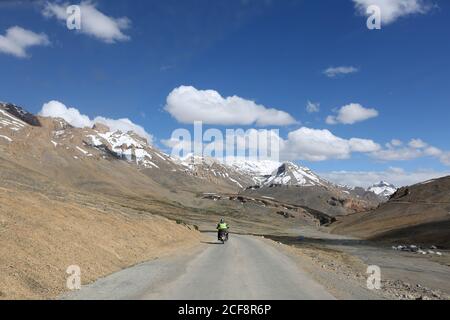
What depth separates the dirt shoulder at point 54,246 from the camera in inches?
685

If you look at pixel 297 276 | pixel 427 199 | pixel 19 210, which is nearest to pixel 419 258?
pixel 297 276

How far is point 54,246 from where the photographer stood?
2358 cm

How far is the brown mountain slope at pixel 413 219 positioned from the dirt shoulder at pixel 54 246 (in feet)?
214

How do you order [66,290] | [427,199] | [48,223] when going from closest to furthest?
[66,290] → [48,223] → [427,199]

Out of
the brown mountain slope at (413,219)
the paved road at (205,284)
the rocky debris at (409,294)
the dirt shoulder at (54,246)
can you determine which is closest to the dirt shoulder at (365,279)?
the rocky debris at (409,294)

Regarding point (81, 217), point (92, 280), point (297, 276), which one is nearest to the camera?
point (92, 280)

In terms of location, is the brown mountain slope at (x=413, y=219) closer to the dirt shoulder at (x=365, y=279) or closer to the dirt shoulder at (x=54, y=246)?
the dirt shoulder at (x=365, y=279)

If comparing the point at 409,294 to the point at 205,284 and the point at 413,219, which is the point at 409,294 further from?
the point at 413,219

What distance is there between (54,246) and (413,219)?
388 ft

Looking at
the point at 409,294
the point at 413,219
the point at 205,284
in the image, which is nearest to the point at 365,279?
the point at 409,294

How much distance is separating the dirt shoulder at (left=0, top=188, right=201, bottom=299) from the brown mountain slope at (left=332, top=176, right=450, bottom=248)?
65.2 metres
